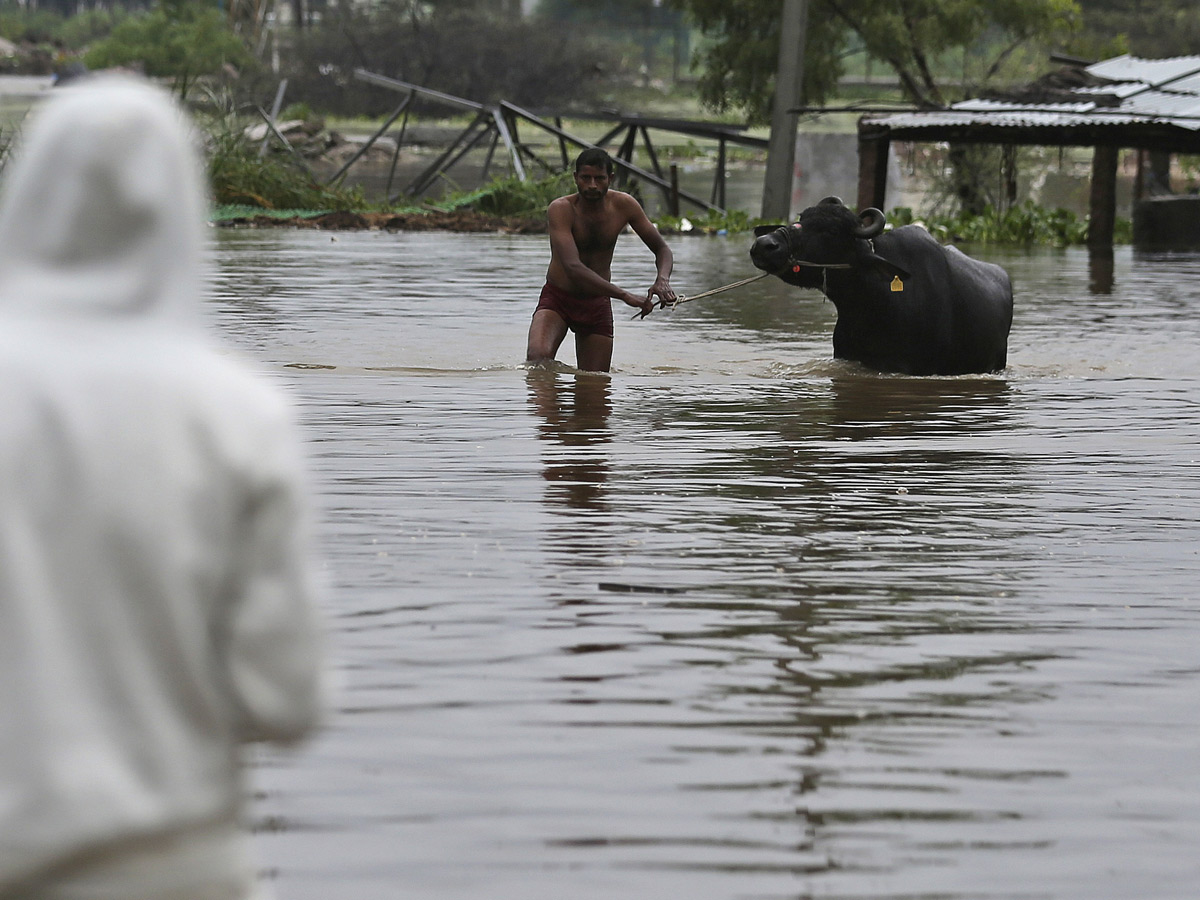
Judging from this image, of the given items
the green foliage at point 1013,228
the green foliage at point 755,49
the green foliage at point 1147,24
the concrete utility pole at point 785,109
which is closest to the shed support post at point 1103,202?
the green foliage at point 1013,228

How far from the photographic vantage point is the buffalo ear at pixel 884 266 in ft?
39.9

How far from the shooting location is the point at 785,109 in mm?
30828

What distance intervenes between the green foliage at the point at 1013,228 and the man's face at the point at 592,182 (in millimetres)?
20085

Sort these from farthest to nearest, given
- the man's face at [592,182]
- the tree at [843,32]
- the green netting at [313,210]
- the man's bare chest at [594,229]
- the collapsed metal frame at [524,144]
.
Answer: the tree at [843,32] < the collapsed metal frame at [524,144] < the green netting at [313,210] < the man's bare chest at [594,229] < the man's face at [592,182]

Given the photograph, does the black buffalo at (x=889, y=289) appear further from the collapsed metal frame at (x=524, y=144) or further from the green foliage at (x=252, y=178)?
the green foliage at (x=252, y=178)

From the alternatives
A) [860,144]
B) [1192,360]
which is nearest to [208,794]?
[1192,360]

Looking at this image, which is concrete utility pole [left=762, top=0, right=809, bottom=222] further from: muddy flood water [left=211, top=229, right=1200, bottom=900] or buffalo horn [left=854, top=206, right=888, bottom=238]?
muddy flood water [left=211, top=229, right=1200, bottom=900]

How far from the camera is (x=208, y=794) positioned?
225cm

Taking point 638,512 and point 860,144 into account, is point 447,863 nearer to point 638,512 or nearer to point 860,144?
point 638,512

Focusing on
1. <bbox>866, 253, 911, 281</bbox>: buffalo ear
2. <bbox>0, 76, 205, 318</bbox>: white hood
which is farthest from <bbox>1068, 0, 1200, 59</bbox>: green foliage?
<bbox>0, 76, 205, 318</bbox>: white hood

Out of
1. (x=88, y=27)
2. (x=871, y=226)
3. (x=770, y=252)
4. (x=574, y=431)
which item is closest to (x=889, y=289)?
(x=871, y=226)

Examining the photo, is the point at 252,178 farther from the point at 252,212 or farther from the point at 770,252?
the point at 770,252

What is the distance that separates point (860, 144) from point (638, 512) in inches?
872

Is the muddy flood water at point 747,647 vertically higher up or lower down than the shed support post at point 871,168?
lower down
